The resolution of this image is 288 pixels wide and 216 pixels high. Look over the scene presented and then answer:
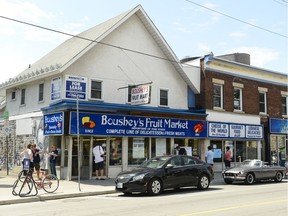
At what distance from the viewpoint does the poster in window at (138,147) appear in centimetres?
2194

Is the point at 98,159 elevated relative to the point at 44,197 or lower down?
elevated

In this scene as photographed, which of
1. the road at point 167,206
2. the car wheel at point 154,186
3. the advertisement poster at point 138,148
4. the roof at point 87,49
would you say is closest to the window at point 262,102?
the roof at point 87,49

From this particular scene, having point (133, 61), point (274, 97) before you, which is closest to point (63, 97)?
point (133, 61)

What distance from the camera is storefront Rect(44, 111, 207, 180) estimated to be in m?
19.1

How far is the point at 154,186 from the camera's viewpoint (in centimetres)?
1415

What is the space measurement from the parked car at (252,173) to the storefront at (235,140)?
6194 mm

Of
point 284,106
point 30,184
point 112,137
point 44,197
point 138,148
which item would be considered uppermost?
point 284,106

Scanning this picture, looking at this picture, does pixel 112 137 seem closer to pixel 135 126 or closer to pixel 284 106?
pixel 135 126

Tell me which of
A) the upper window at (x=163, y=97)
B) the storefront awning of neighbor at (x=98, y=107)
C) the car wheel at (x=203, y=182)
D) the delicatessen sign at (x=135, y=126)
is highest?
the upper window at (x=163, y=97)

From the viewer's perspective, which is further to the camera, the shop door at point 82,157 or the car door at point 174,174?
the shop door at point 82,157

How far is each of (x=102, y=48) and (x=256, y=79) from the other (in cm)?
1315

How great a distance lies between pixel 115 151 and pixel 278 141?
15.9 metres

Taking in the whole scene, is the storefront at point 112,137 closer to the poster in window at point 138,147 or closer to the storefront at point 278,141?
the poster in window at point 138,147

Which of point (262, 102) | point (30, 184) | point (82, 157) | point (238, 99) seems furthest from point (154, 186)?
point (262, 102)
